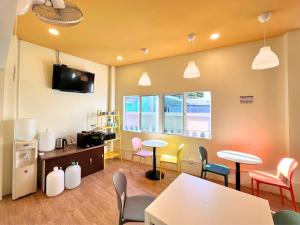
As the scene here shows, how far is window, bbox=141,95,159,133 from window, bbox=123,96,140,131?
0.18 meters

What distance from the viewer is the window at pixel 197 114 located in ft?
11.7

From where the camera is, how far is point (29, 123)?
9.04ft

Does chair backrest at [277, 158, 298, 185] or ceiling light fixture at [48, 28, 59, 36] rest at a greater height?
ceiling light fixture at [48, 28, 59, 36]

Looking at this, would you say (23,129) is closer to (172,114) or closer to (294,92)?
(172,114)

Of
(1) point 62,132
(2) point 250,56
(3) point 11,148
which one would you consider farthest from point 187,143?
(3) point 11,148

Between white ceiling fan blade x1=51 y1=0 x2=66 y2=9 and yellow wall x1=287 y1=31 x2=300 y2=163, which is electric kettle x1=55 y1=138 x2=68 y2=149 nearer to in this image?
white ceiling fan blade x1=51 y1=0 x2=66 y2=9

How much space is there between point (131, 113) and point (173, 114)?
1.46 meters

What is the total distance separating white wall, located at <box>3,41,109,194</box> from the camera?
3.02 m

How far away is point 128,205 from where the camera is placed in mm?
1697

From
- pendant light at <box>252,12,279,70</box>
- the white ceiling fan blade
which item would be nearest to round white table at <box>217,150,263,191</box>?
pendant light at <box>252,12,279,70</box>

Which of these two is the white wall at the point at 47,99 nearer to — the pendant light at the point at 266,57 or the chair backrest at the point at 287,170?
the pendant light at the point at 266,57

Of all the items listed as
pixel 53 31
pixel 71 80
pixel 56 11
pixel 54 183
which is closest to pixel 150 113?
pixel 71 80

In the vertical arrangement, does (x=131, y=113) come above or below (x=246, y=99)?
below

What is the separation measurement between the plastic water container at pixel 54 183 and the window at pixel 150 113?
2.39 m
